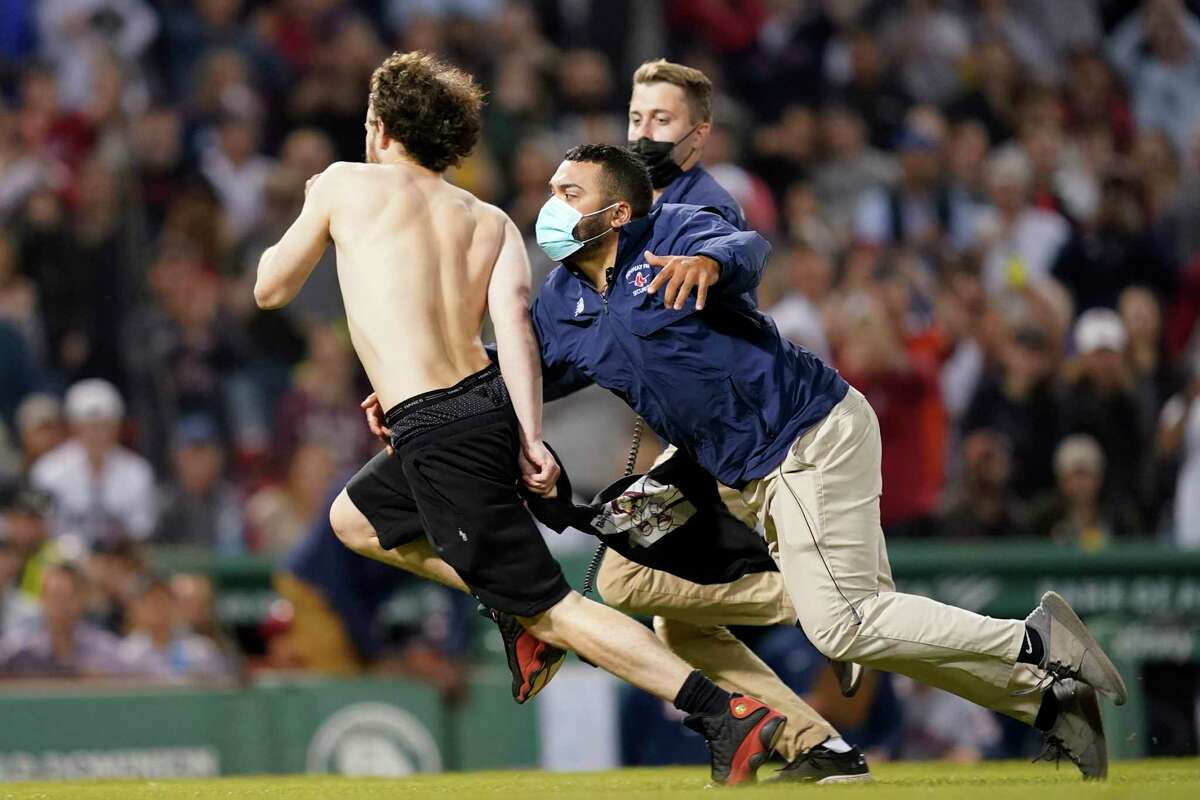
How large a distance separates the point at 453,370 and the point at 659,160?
1.19m

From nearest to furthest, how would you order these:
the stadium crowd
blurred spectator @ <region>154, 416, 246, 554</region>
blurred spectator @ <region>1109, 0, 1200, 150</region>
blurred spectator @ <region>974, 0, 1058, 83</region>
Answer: the stadium crowd
blurred spectator @ <region>154, 416, 246, 554</region>
blurred spectator @ <region>1109, 0, 1200, 150</region>
blurred spectator @ <region>974, 0, 1058, 83</region>

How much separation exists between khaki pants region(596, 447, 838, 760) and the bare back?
808mm

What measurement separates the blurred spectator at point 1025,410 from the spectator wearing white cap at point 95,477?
4.80m

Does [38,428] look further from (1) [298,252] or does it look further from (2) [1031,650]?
(2) [1031,650]

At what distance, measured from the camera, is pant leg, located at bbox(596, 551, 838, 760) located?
247 inches

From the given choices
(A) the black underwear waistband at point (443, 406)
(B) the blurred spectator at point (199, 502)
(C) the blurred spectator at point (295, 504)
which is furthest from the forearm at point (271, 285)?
(B) the blurred spectator at point (199, 502)

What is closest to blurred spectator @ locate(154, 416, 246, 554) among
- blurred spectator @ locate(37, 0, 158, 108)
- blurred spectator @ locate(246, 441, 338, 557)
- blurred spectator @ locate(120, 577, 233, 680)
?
blurred spectator @ locate(246, 441, 338, 557)

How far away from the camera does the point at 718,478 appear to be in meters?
5.88

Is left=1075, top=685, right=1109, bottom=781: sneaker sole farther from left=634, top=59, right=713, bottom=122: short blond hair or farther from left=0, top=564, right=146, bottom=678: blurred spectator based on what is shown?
left=0, top=564, right=146, bottom=678: blurred spectator

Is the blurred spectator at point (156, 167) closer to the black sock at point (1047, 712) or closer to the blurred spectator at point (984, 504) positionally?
the blurred spectator at point (984, 504)

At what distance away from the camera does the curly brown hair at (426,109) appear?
237 inches

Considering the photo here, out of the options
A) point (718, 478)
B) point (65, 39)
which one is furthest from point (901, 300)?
point (718, 478)

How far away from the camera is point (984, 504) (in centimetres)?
1103

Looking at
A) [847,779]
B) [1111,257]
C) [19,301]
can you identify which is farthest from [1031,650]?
[1111,257]
